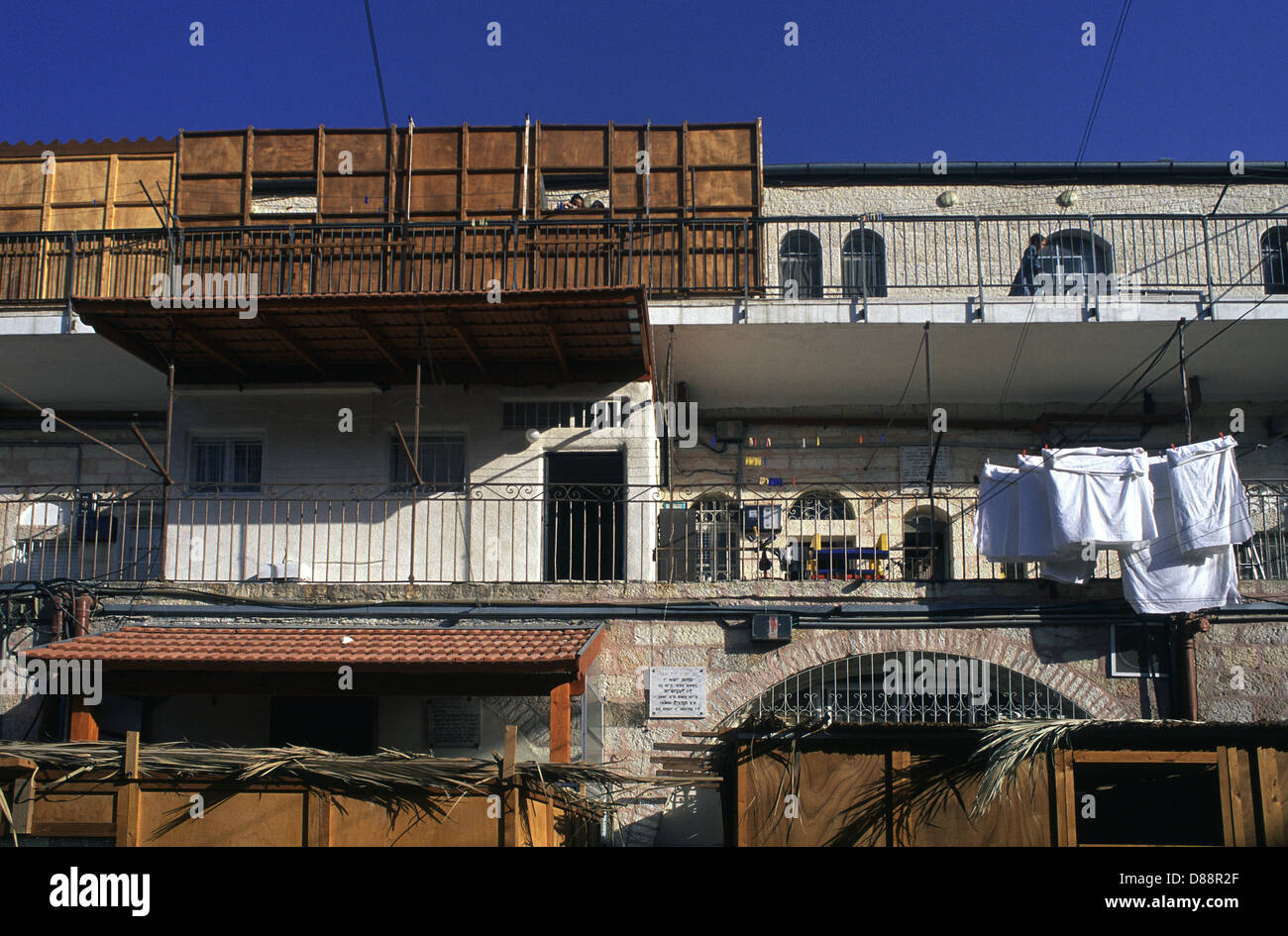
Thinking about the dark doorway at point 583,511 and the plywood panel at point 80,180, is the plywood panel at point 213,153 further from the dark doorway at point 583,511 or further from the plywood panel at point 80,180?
the dark doorway at point 583,511

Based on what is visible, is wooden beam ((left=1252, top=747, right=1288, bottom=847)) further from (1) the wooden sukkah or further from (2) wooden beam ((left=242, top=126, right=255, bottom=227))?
(2) wooden beam ((left=242, top=126, right=255, bottom=227))

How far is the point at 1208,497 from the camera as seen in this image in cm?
1065

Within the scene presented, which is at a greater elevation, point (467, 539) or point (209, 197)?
point (209, 197)

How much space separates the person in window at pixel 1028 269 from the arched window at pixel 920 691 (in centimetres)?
561

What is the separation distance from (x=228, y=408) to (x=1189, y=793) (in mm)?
10932

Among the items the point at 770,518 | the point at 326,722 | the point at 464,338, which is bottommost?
the point at 326,722

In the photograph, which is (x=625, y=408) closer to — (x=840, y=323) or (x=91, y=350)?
(x=840, y=323)

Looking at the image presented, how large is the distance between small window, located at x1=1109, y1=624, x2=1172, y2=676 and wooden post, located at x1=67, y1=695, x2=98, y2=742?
358 inches

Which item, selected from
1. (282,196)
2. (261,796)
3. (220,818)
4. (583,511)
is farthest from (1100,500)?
(282,196)

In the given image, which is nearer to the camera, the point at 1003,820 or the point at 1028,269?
the point at 1003,820

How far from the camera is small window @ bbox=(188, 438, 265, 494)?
13.9m

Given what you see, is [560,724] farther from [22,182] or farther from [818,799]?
[22,182]

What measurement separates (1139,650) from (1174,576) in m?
0.82
